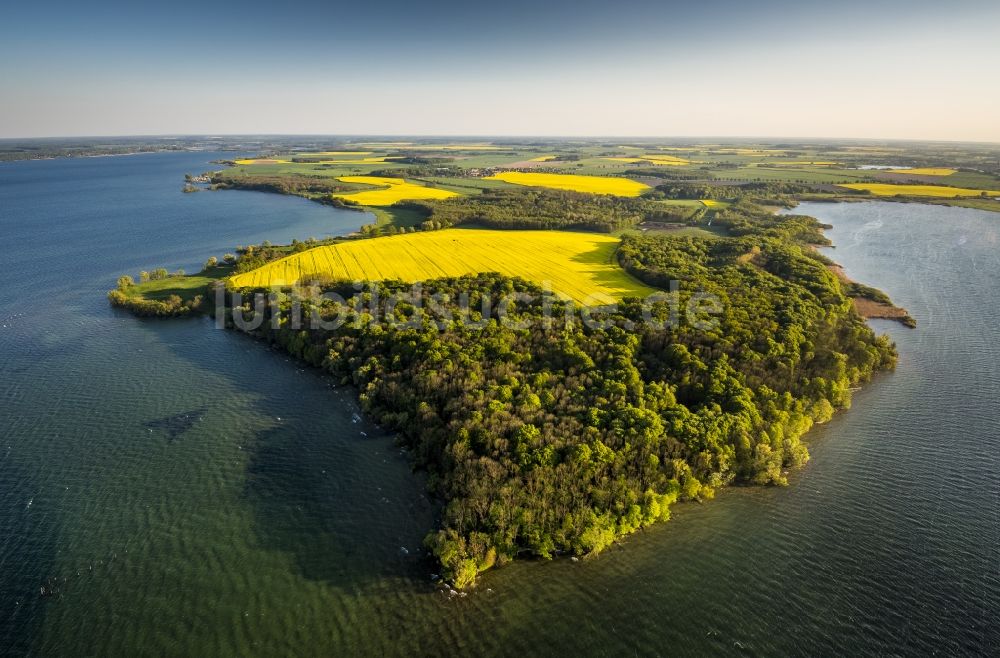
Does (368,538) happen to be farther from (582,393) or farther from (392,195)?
(392,195)

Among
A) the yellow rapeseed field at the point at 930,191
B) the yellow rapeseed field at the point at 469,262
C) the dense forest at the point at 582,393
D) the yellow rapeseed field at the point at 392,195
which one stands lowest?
the dense forest at the point at 582,393

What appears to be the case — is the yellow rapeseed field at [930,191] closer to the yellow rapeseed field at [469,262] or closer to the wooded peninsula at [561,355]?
the wooded peninsula at [561,355]

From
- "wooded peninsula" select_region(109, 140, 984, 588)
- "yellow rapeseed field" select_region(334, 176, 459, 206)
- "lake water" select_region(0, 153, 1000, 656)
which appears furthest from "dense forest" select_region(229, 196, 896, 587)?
"yellow rapeseed field" select_region(334, 176, 459, 206)

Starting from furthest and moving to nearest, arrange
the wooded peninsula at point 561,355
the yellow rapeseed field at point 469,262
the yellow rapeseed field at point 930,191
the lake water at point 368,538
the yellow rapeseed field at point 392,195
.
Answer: the yellow rapeseed field at point 930,191
the yellow rapeseed field at point 392,195
the yellow rapeseed field at point 469,262
the wooded peninsula at point 561,355
the lake water at point 368,538

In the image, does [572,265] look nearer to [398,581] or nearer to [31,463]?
[398,581]

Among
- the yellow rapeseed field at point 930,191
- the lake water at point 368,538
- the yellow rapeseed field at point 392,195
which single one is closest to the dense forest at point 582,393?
the lake water at point 368,538

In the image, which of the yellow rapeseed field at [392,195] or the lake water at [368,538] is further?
the yellow rapeseed field at [392,195]

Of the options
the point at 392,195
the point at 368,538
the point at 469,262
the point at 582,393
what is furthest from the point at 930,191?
the point at 368,538

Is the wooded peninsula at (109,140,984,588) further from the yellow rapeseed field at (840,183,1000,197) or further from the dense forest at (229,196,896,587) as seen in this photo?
the yellow rapeseed field at (840,183,1000,197)
